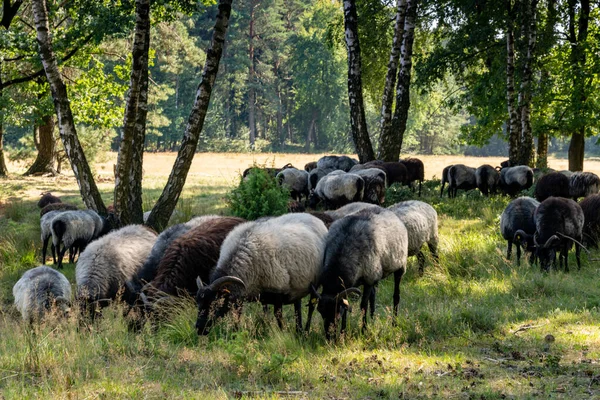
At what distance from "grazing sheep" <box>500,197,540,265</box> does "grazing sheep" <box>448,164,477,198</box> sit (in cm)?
883

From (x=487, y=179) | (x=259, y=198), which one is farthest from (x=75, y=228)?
(x=487, y=179)

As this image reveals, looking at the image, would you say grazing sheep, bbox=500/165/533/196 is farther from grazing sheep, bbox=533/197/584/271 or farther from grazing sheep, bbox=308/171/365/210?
grazing sheep, bbox=533/197/584/271

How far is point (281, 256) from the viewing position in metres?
7.93

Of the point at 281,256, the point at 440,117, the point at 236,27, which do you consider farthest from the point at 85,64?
the point at 440,117

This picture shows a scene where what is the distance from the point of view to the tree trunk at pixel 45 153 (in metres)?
31.3

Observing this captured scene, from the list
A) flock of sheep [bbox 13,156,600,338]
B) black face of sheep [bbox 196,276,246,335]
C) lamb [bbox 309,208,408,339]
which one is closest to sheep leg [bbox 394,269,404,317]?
flock of sheep [bbox 13,156,600,338]

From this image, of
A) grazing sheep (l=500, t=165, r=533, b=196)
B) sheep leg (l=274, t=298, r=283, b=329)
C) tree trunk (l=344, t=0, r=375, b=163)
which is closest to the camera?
sheep leg (l=274, t=298, r=283, b=329)

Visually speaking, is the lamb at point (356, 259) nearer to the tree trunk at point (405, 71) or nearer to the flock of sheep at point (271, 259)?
the flock of sheep at point (271, 259)

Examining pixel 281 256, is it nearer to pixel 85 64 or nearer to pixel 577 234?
pixel 577 234

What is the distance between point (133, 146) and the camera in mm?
13602

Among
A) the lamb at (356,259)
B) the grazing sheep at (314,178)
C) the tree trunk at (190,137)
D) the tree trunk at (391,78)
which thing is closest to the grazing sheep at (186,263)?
the lamb at (356,259)

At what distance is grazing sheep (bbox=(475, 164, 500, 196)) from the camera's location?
69.3 feet

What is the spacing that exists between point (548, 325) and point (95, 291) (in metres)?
6.29

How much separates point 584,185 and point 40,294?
14194mm
